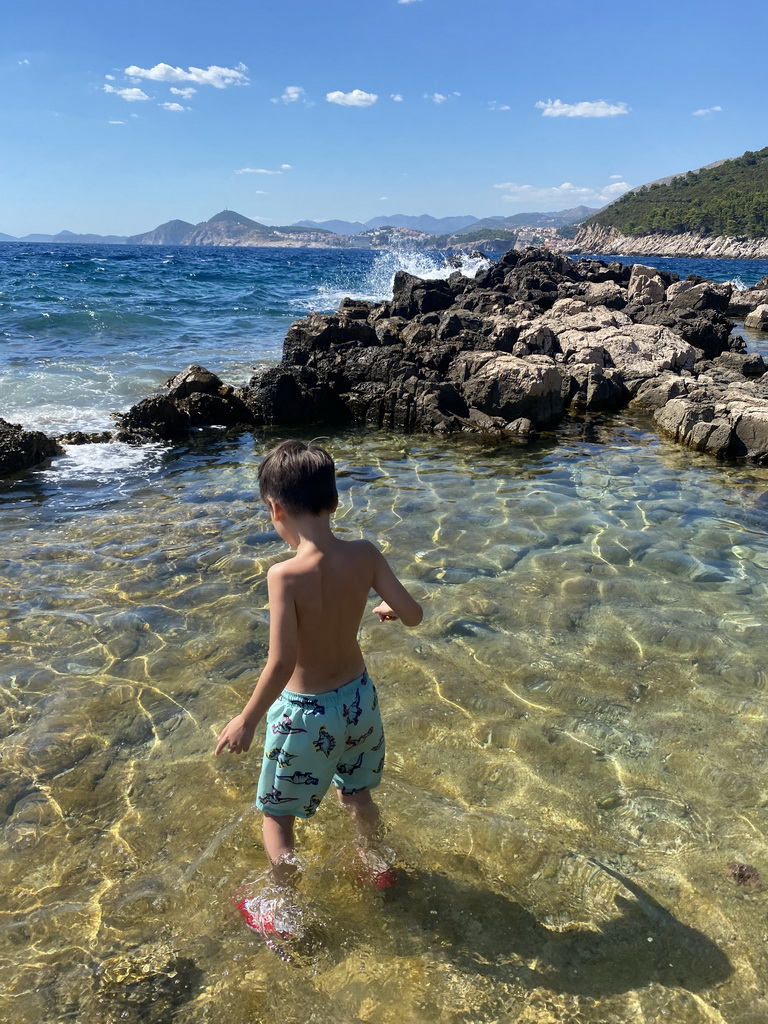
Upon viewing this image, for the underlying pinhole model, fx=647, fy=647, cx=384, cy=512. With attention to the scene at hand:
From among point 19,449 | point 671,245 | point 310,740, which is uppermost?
point 671,245

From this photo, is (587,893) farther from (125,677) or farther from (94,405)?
(94,405)

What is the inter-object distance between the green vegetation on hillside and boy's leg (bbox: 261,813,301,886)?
132m

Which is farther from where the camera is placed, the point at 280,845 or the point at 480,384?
the point at 480,384

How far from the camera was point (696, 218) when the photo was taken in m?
121

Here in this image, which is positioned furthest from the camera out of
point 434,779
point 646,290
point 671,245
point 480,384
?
point 671,245

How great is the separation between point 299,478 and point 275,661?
0.66m

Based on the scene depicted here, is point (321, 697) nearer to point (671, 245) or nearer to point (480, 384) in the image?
point (480, 384)

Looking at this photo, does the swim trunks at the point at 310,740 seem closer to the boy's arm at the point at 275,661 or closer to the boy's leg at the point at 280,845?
the boy's leg at the point at 280,845

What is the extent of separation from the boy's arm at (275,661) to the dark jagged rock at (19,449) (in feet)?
23.9

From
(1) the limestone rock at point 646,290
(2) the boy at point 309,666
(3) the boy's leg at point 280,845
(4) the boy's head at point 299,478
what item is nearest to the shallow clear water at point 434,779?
(3) the boy's leg at point 280,845

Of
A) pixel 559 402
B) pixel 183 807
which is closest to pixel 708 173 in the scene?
pixel 559 402

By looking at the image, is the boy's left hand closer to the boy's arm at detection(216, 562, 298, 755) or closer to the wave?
the boy's arm at detection(216, 562, 298, 755)

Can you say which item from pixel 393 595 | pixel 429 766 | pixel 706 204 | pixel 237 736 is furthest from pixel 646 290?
pixel 706 204

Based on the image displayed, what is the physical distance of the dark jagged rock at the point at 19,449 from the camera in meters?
8.15
